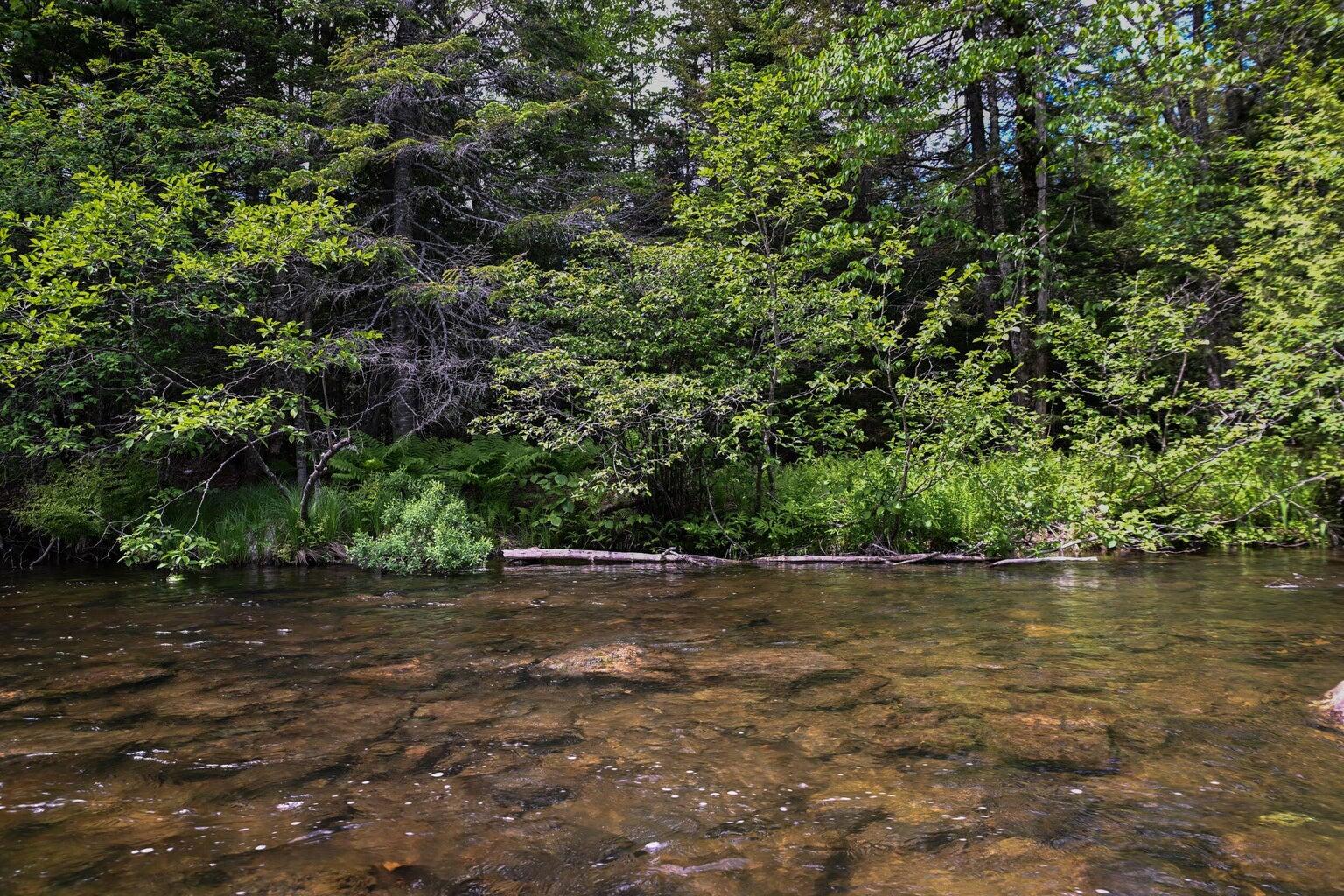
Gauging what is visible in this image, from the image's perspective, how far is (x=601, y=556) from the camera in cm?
873

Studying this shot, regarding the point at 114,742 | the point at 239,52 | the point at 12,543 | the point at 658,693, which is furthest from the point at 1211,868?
the point at 239,52

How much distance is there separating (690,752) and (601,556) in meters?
6.04

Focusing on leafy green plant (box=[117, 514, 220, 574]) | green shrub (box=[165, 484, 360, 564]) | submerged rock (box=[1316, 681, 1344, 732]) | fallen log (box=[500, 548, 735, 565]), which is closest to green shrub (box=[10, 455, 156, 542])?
green shrub (box=[165, 484, 360, 564])

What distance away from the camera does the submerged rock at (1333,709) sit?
282 centimetres

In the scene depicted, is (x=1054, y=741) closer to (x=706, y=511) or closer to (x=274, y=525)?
(x=706, y=511)

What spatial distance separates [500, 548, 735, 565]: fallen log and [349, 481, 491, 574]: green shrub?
66 cm

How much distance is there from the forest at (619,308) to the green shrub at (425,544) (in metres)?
0.04

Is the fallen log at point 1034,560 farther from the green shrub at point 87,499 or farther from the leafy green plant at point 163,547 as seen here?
the green shrub at point 87,499

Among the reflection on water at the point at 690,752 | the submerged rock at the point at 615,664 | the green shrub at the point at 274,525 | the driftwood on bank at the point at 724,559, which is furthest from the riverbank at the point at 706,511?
the submerged rock at the point at 615,664

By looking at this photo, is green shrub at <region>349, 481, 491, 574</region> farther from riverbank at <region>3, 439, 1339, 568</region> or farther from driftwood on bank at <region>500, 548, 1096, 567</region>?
driftwood on bank at <region>500, 548, 1096, 567</region>

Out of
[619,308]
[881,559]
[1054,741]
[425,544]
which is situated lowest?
[1054,741]

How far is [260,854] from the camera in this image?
206cm

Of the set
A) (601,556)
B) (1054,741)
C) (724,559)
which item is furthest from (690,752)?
(601,556)

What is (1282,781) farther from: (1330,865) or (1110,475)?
(1110,475)
